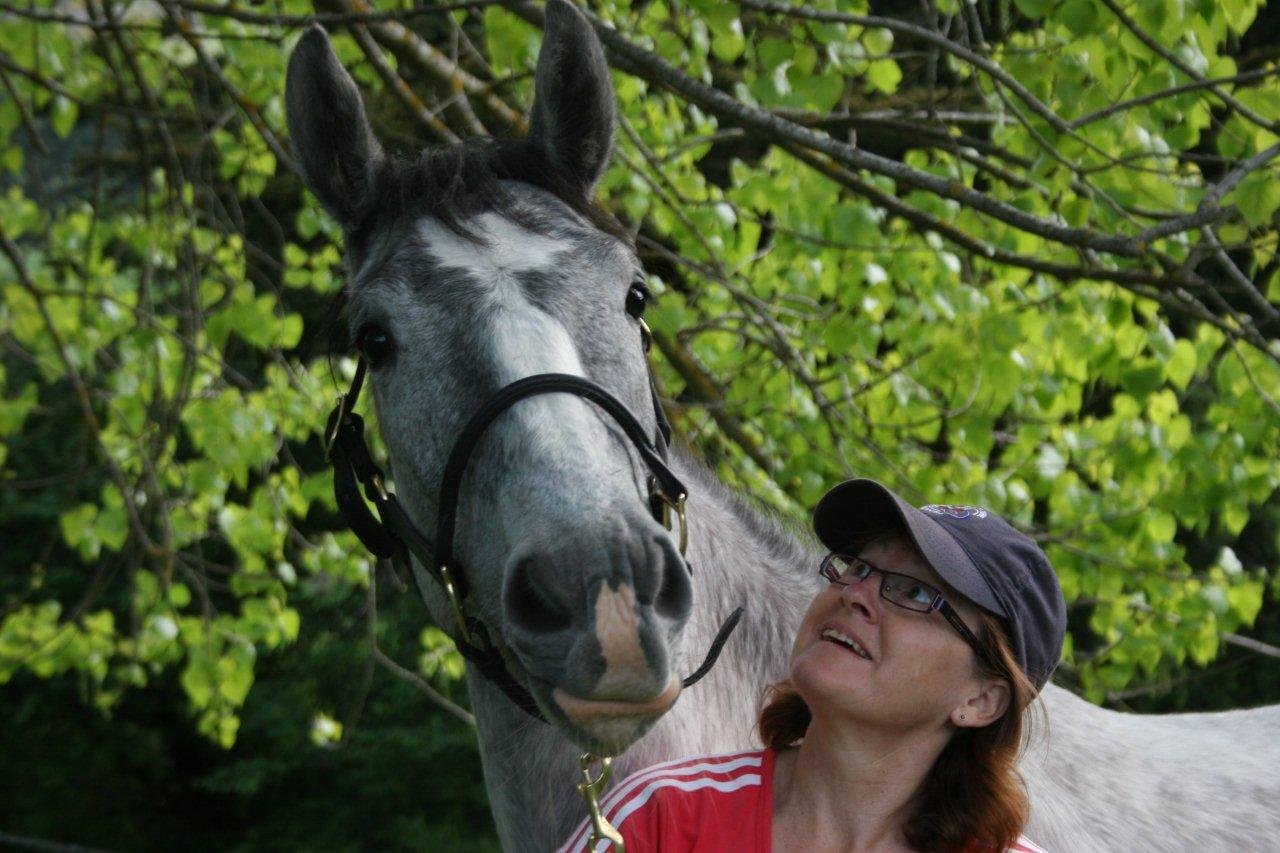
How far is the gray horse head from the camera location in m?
1.76

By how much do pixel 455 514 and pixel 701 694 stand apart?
60 centimetres

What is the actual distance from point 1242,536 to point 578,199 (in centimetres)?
841

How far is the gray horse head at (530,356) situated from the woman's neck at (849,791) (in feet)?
0.85

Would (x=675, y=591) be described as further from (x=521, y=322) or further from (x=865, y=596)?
(x=521, y=322)

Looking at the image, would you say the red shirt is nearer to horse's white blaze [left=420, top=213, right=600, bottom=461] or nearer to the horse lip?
the horse lip

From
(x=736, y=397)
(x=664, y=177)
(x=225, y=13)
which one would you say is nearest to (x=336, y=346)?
(x=225, y=13)

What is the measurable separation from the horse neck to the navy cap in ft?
1.23

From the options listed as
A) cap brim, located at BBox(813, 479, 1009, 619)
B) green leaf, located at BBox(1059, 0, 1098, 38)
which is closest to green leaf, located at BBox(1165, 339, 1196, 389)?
green leaf, located at BBox(1059, 0, 1098, 38)

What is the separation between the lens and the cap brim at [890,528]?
177 centimetres

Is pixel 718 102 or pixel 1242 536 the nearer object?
pixel 718 102

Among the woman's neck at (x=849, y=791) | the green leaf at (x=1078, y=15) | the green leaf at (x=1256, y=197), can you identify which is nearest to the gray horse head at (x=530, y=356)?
the woman's neck at (x=849, y=791)

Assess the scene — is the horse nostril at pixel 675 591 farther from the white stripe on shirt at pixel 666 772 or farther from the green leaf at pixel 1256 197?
the green leaf at pixel 1256 197

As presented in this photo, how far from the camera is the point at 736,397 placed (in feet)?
16.2

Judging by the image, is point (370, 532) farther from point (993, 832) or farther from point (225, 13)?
point (225, 13)
